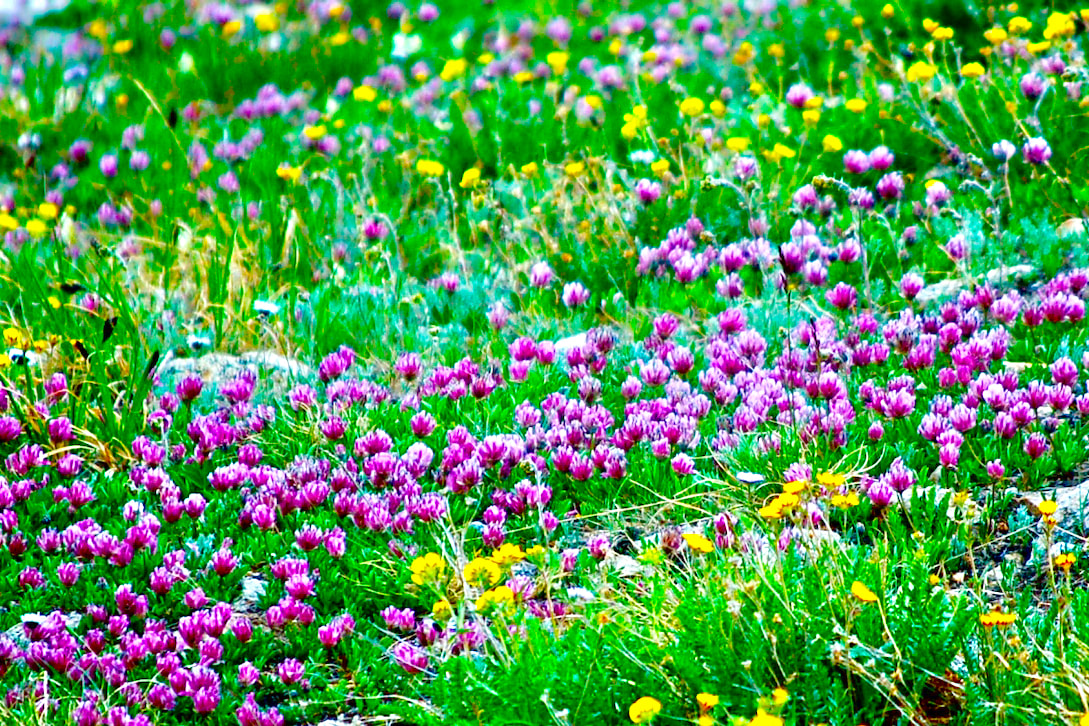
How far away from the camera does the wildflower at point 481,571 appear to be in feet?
11.8

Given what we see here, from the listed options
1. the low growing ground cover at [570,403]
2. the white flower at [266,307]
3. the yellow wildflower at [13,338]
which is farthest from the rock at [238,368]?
the yellow wildflower at [13,338]

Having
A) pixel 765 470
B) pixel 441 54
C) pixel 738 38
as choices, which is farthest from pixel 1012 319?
pixel 441 54

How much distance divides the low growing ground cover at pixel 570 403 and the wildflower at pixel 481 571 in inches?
0.5

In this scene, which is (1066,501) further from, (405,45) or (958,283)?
(405,45)

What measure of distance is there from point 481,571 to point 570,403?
165cm

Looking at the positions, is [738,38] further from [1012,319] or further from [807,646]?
[807,646]

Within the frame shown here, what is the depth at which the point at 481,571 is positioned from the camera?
366 cm

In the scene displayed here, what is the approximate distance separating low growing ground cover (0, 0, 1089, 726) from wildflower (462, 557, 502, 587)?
1cm

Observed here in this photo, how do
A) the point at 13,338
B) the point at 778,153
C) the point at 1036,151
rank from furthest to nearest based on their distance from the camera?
the point at 778,153
the point at 1036,151
the point at 13,338

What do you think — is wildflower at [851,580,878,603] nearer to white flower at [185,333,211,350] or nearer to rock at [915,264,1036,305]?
rock at [915,264,1036,305]

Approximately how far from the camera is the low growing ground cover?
3.62 metres

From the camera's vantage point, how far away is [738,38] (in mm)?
9953

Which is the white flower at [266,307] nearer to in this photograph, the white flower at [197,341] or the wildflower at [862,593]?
the white flower at [197,341]

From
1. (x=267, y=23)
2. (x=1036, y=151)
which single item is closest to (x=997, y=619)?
(x=1036, y=151)
